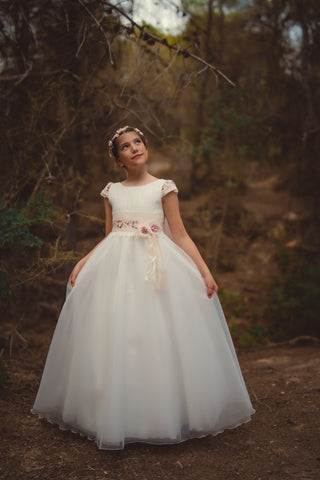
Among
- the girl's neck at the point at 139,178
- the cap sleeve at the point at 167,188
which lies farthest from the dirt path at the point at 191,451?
the girl's neck at the point at 139,178

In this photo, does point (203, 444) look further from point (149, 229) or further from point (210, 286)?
point (149, 229)

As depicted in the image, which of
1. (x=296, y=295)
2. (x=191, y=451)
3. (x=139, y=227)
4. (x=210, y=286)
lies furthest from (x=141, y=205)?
(x=296, y=295)

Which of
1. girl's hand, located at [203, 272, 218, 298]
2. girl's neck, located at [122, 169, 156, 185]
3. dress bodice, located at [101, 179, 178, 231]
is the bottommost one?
girl's hand, located at [203, 272, 218, 298]

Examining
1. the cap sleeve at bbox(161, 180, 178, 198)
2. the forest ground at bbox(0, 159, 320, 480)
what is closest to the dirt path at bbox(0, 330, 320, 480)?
the forest ground at bbox(0, 159, 320, 480)

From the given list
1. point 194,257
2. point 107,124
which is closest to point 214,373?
point 194,257

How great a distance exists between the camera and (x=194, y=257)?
2.70 meters

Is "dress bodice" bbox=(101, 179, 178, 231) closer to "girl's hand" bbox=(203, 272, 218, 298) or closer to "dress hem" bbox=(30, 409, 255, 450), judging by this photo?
"girl's hand" bbox=(203, 272, 218, 298)

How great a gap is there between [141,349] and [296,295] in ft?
13.8

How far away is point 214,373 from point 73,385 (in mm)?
926

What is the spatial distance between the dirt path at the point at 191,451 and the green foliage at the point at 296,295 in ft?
8.01

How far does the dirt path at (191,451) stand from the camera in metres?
2.23

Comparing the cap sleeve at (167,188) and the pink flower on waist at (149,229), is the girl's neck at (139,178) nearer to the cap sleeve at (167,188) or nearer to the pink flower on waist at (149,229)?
the cap sleeve at (167,188)

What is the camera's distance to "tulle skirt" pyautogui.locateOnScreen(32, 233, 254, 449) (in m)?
2.36

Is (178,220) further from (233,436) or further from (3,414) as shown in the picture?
(3,414)
